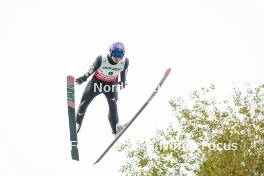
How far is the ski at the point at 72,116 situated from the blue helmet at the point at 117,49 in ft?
4.81

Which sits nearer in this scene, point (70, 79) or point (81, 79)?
point (70, 79)

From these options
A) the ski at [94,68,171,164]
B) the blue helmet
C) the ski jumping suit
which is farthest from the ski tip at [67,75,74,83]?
the ski at [94,68,171,164]

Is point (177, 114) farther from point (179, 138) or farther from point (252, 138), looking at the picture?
A: point (252, 138)

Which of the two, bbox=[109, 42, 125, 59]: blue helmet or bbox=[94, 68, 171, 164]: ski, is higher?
bbox=[109, 42, 125, 59]: blue helmet

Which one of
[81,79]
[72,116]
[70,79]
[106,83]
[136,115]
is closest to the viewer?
[70,79]

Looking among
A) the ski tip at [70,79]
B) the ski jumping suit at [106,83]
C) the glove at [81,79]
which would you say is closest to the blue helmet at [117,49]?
the ski jumping suit at [106,83]

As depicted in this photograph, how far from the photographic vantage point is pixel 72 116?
21.2m

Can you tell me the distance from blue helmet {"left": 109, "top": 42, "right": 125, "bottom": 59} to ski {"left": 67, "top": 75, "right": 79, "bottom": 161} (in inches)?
57.8

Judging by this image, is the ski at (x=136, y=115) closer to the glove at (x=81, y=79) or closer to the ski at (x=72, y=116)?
the ski at (x=72, y=116)

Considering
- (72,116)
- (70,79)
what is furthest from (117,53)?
(72,116)

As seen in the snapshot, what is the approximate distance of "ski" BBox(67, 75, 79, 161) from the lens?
2068 cm

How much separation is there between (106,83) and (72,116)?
1.51 m

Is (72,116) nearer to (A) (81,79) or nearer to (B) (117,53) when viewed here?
(A) (81,79)

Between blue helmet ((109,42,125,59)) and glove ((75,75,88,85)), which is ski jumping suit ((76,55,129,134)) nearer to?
glove ((75,75,88,85))
